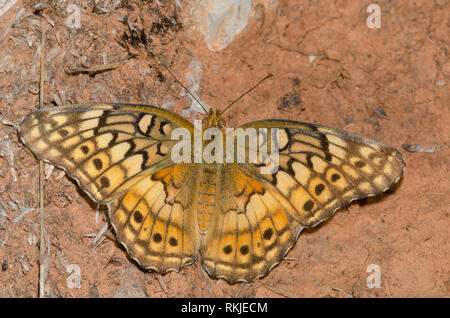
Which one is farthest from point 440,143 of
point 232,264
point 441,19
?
point 232,264

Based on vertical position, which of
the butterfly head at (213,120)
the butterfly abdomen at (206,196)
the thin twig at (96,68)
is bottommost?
the butterfly abdomen at (206,196)

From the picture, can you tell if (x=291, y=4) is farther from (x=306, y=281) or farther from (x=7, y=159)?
(x=7, y=159)

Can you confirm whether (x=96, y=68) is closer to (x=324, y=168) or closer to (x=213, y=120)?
(x=213, y=120)

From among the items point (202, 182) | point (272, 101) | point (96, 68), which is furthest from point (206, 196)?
point (96, 68)

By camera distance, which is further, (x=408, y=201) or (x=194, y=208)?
(x=408, y=201)

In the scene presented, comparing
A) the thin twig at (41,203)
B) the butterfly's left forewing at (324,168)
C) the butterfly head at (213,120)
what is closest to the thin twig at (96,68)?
the thin twig at (41,203)

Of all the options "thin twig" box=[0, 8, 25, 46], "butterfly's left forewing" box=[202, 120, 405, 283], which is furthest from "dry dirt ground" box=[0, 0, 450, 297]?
A: "butterfly's left forewing" box=[202, 120, 405, 283]

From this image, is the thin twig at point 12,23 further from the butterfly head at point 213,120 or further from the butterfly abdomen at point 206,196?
the butterfly abdomen at point 206,196
